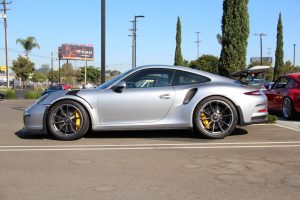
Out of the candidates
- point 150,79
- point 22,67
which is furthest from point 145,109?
point 22,67

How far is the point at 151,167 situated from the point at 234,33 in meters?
8.28

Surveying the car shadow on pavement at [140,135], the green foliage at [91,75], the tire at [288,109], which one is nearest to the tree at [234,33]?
the tire at [288,109]

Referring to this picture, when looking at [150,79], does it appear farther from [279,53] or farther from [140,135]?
[279,53]

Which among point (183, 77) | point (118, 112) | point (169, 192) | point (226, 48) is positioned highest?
point (226, 48)

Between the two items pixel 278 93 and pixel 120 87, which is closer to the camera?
pixel 120 87

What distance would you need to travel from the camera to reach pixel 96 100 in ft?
24.5

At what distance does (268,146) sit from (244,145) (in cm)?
38

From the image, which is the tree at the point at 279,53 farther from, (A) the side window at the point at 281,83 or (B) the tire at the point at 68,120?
(B) the tire at the point at 68,120

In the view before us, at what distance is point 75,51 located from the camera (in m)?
125

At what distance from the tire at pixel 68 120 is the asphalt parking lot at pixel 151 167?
18 centimetres

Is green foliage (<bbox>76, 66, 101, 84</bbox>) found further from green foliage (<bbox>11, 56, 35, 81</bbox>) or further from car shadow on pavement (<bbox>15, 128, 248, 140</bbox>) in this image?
car shadow on pavement (<bbox>15, 128, 248, 140</bbox>)

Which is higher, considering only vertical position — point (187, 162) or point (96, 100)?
point (96, 100)

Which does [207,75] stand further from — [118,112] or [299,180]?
[299,180]

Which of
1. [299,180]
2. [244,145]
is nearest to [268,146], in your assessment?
[244,145]
